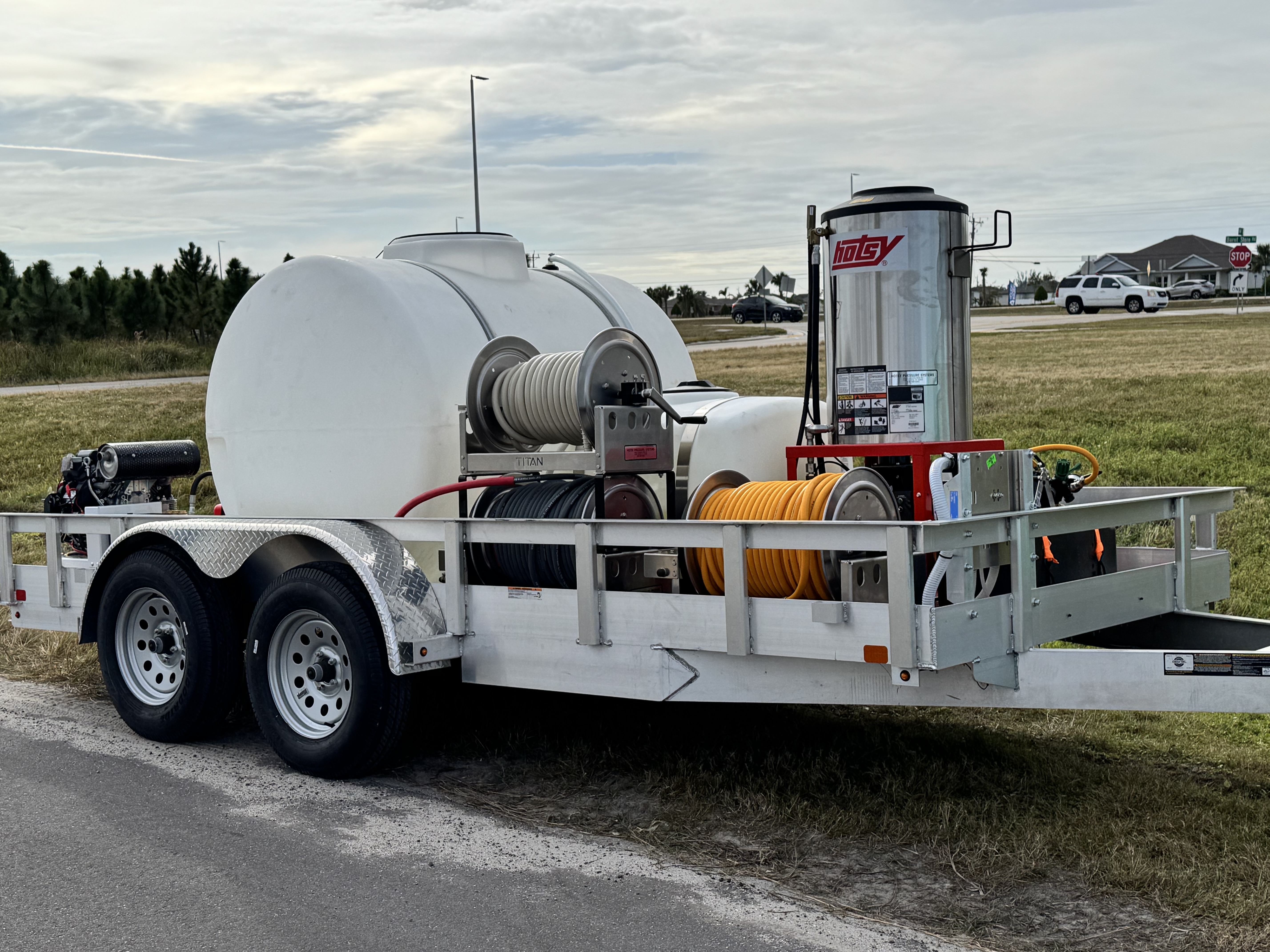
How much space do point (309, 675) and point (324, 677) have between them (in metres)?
0.15

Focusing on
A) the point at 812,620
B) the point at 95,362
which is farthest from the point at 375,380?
the point at 95,362

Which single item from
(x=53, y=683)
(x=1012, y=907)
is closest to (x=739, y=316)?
(x=53, y=683)

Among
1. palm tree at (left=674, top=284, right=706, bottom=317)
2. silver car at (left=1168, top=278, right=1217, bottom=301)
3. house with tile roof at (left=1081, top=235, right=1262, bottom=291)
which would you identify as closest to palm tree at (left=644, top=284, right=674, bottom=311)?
palm tree at (left=674, top=284, right=706, bottom=317)

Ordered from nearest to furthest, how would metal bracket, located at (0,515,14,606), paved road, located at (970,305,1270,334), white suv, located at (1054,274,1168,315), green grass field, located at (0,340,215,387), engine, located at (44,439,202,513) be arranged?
metal bracket, located at (0,515,14,606) → engine, located at (44,439,202,513) → green grass field, located at (0,340,215,387) → paved road, located at (970,305,1270,334) → white suv, located at (1054,274,1168,315)

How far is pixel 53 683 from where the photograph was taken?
7.83 metres

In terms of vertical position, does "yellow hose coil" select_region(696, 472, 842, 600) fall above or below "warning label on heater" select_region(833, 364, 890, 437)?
below

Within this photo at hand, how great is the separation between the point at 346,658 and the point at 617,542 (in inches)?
55.8

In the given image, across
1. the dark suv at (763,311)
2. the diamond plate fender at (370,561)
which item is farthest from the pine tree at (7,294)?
the diamond plate fender at (370,561)

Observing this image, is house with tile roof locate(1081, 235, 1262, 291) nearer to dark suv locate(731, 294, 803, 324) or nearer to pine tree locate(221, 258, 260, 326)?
dark suv locate(731, 294, 803, 324)

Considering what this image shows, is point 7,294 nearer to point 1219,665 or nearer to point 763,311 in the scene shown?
point 763,311

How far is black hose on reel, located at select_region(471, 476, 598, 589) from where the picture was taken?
18.2 feet

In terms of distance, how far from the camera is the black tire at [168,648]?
20.6ft

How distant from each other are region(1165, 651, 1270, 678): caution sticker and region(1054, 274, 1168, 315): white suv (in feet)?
127

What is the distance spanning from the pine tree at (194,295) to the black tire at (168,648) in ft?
122
